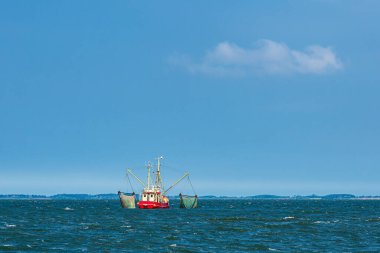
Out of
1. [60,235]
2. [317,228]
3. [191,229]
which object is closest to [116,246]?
[60,235]

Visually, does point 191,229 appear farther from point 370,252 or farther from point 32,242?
point 370,252

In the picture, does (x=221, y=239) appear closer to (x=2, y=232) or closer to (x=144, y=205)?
(x=2, y=232)

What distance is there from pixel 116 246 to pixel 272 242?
1773cm

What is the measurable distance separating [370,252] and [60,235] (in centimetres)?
3722

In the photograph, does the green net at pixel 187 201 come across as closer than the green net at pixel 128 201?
No

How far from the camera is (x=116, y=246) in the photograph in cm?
6900

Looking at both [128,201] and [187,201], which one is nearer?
[128,201]

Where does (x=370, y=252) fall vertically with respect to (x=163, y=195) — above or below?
below

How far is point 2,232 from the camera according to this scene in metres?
86.0

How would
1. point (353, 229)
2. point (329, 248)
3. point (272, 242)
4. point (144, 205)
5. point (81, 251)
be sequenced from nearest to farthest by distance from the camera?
point (81, 251) < point (329, 248) < point (272, 242) < point (353, 229) < point (144, 205)

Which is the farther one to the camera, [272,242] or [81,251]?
[272,242]

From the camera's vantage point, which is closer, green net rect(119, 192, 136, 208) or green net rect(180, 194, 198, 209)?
green net rect(119, 192, 136, 208)

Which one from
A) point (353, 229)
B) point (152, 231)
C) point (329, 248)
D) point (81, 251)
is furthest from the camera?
point (353, 229)

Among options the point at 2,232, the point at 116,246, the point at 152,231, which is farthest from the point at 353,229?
the point at 2,232
